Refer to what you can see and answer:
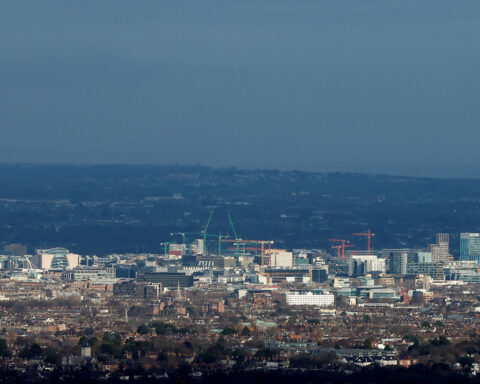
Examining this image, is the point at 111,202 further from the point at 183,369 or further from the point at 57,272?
the point at 183,369

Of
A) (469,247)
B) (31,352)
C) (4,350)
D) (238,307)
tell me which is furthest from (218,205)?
(31,352)

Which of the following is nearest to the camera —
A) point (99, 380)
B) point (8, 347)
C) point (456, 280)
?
point (99, 380)

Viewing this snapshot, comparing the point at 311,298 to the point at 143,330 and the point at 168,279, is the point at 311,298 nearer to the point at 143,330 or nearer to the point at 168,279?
the point at 168,279

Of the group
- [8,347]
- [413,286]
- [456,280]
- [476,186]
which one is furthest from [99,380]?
[476,186]

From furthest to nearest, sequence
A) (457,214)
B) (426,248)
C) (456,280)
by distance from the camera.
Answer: (457,214) < (426,248) < (456,280)

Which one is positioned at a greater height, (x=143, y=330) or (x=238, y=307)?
(x=238, y=307)

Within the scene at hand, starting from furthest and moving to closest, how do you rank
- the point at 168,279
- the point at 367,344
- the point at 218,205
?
the point at 218,205, the point at 168,279, the point at 367,344

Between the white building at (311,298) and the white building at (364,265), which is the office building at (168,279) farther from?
the white building at (364,265)
